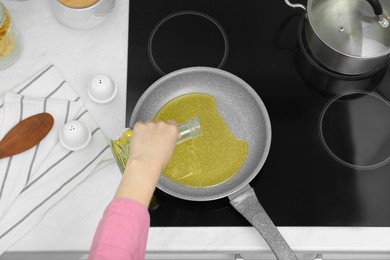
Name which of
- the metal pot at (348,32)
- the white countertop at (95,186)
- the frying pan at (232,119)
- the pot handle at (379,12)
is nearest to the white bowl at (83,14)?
the white countertop at (95,186)

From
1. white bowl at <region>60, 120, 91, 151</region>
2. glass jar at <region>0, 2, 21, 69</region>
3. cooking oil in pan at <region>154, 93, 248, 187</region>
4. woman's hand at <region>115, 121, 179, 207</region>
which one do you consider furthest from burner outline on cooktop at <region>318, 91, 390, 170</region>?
glass jar at <region>0, 2, 21, 69</region>

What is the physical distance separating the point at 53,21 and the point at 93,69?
0.38ft

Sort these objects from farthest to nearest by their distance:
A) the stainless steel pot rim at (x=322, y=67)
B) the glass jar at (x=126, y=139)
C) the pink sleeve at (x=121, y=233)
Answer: the stainless steel pot rim at (x=322, y=67)
the glass jar at (x=126, y=139)
the pink sleeve at (x=121, y=233)

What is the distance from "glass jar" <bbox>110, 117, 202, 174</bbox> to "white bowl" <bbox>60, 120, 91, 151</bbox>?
0.17 feet

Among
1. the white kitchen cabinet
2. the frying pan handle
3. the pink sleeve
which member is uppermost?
the pink sleeve

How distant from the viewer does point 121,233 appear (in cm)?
65

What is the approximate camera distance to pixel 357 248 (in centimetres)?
79

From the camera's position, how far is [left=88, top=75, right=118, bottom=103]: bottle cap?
0.83 meters

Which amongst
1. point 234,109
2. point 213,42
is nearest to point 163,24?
point 213,42

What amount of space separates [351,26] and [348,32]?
0.04 feet

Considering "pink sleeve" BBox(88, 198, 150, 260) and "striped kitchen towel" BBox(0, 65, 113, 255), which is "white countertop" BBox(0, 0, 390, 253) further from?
"pink sleeve" BBox(88, 198, 150, 260)

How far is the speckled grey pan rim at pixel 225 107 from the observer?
2.65ft

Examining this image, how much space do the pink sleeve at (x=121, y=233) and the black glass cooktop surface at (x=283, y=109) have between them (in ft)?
0.49

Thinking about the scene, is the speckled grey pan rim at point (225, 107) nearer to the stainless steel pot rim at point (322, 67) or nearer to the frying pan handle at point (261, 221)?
the frying pan handle at point (261, 221)
